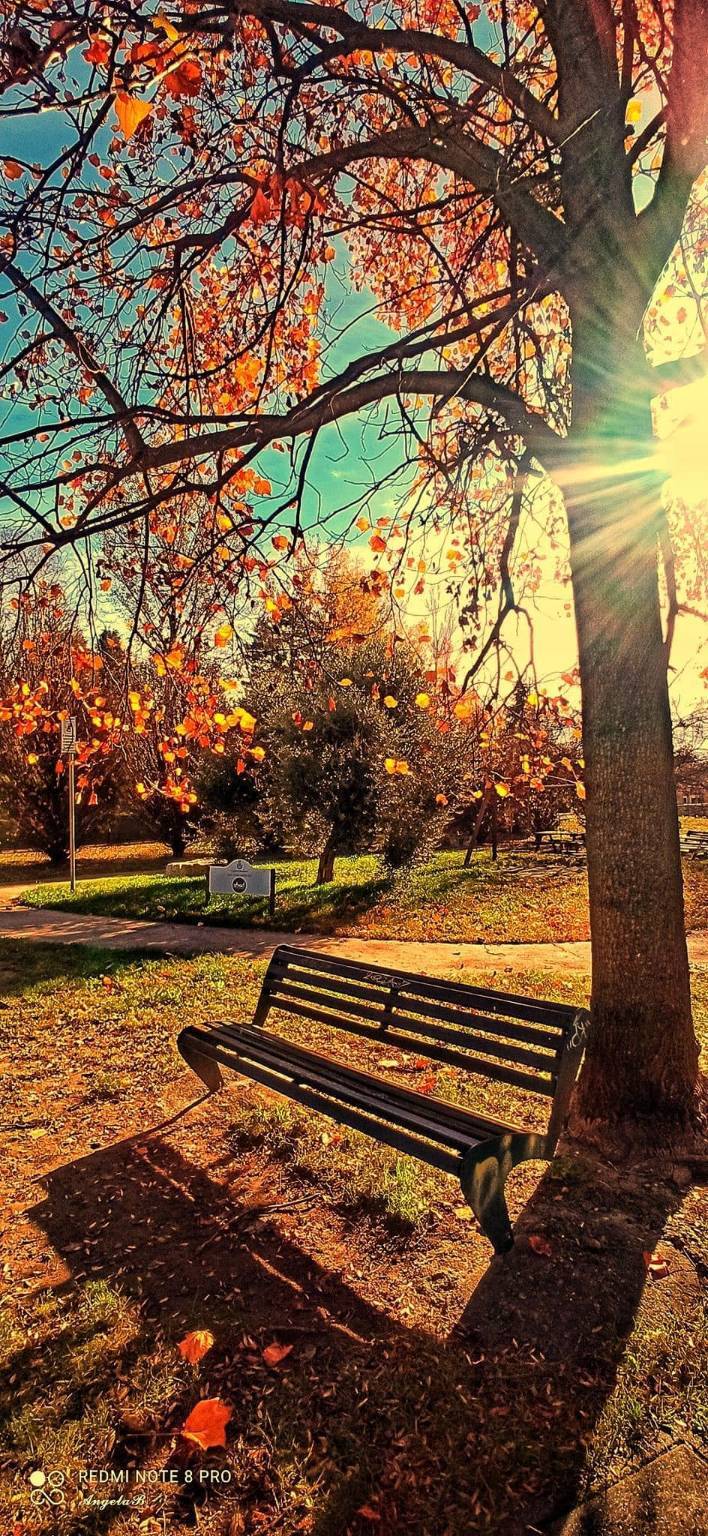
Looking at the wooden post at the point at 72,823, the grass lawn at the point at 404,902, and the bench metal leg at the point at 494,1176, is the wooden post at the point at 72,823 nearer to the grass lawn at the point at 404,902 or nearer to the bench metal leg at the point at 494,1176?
the grass lawn at the point at 404,902

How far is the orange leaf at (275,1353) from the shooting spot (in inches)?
104

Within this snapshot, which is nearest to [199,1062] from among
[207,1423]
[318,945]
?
[207,1423]

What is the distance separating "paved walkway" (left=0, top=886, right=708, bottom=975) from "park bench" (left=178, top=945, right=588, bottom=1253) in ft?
12.8

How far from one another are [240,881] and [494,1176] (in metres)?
8.81

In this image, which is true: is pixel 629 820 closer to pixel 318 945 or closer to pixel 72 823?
pixel 318 945

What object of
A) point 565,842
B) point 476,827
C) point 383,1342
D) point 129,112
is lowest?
point 383,1342

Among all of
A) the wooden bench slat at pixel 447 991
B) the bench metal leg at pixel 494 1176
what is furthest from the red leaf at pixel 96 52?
the bench metal leg at pixel 494 1176

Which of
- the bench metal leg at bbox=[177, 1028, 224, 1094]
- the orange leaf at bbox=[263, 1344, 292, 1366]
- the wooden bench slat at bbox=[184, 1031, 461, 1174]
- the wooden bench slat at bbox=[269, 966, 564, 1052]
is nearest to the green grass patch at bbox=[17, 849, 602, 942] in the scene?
the bench metal leg at bbox=[177, 1028, 224, 1094]

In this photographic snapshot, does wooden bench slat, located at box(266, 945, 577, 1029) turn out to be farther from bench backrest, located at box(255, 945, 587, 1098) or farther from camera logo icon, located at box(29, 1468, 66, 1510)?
camera logo icon, located at box(29, 1468, 66, 1510)

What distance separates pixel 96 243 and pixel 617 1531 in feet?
18.7

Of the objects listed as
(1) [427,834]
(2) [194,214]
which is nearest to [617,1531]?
(2) [194,214]

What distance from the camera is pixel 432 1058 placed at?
151 inches

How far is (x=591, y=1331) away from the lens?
2748 millimetres

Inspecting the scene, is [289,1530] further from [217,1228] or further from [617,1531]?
[217,1228]
